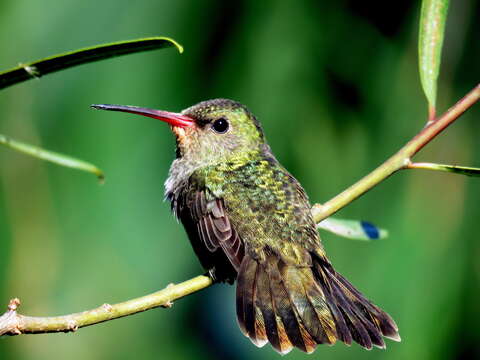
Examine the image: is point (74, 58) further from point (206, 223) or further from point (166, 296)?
point (206, 223)

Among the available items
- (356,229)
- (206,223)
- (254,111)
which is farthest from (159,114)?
(356,229)

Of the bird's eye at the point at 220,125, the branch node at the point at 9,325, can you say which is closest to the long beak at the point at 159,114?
the bird's eye at the point at 220,125

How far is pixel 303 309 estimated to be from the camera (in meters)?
2.43

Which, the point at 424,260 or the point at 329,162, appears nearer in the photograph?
the point at 424,260

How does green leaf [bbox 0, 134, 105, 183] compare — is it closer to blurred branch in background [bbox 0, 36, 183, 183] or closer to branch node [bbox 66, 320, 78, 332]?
blurred branch in background [bbox 0, 36, 183, 183]

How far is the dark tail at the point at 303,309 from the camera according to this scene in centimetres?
233

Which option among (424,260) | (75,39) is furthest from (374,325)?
(75,39)

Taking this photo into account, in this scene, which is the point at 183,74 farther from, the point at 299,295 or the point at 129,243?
the point at 299,295

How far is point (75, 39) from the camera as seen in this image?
330 centimetres

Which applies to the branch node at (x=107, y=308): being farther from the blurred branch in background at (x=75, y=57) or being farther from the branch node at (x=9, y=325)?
the blurred branch in background at (x=75, y=57)

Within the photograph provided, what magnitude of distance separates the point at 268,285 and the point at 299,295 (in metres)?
0.12

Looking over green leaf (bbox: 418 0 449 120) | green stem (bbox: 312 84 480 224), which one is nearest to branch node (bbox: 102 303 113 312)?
green stem (bbox: 312 84 480 224)

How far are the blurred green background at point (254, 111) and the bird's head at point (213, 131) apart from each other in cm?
23

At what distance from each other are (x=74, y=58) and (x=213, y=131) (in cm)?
169
